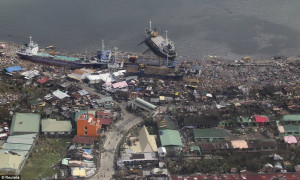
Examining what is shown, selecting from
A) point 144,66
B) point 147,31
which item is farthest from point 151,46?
point 144,66

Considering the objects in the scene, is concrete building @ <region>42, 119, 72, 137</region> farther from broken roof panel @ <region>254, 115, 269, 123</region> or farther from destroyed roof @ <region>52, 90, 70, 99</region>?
broken roof panel @ <region>254, 115, 269, 123</region>

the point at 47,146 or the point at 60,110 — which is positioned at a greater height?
the point at 60,110

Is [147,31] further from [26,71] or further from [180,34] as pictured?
[26,71]

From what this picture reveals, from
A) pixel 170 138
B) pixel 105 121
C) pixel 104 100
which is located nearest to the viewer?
pixel 170 138

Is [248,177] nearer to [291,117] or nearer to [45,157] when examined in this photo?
[291,117]

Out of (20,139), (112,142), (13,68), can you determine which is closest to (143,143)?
(112,142)

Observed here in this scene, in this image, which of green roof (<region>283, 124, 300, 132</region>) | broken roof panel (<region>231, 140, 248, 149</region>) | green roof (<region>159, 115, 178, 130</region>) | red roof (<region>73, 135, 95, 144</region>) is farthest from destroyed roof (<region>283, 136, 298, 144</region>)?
red roof (<region>73, 135, 95, 144</region>)

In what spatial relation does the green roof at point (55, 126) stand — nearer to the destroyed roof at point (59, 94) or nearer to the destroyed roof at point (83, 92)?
the destroyed roof at point (59, 94)
